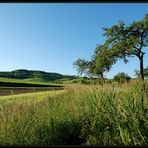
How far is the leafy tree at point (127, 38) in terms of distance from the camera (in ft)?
98.4

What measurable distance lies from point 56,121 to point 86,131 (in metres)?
0.49

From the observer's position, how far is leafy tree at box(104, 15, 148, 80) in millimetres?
29986

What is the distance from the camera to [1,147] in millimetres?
2305

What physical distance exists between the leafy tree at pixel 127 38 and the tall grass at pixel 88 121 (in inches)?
960

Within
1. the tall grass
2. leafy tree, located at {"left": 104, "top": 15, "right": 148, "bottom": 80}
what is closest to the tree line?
leafy tree, located at {"left": 104, "top": 15, "right": 148, "bottom": 80}

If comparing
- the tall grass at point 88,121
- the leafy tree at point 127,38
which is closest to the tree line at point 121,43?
the leafy tree at point 127,38

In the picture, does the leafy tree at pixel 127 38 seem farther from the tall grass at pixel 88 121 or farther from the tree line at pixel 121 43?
the tall grass at pixel 88 121

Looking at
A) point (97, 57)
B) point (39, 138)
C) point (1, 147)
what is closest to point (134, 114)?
point (39, 138)

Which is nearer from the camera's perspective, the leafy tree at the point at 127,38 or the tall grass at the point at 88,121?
the tall grass at the point at 88,121

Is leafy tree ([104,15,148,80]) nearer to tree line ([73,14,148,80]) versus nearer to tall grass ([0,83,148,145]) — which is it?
tree line ([73,14,148,80])

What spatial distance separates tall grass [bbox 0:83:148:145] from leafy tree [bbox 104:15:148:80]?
80.0 feet

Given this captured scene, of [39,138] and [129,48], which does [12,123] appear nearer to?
[39,138]

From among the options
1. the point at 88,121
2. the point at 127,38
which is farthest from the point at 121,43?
the point at 88,121

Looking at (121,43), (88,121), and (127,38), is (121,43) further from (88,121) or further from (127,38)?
(88,121)
